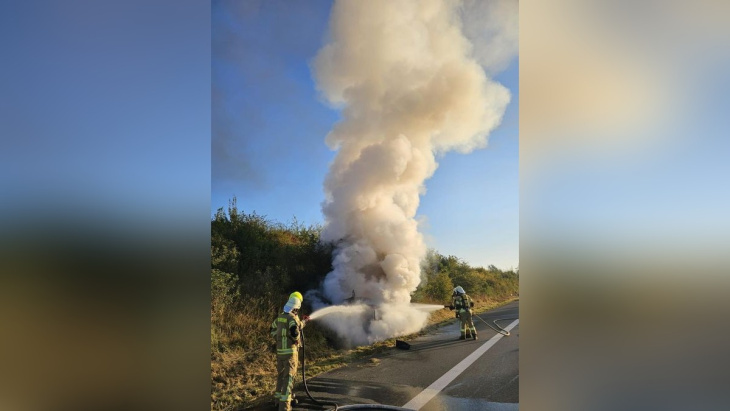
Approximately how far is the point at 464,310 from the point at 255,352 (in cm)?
299

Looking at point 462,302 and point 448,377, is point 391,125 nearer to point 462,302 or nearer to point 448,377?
point 462,302

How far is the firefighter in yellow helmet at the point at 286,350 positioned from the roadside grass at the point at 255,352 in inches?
16.7

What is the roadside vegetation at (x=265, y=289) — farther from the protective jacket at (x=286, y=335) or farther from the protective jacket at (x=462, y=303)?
the protective jacket at (x=286, y=335)

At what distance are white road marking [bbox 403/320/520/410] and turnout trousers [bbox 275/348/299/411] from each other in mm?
1441

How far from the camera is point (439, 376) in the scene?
484 centimetres

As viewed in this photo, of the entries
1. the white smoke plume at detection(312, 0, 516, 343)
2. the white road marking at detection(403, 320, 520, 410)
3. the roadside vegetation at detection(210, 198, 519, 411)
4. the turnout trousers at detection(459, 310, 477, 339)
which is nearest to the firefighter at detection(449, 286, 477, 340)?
the turnout trousers at detection(459, 310, 477, 339)

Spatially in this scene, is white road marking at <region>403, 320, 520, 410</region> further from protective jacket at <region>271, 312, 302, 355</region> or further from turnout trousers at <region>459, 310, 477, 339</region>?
protective jacket at <region>271, 312, 302, 355</region>

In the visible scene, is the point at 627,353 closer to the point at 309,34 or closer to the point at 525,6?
the point at 525,6

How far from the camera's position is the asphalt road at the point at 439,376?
4.64 m

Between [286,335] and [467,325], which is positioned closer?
[286,335]

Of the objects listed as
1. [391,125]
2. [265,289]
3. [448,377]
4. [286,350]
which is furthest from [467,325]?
[391,125]

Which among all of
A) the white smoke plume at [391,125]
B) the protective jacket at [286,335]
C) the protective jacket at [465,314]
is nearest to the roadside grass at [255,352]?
the protective jacket at [465,314]

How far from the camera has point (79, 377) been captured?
4008 millimetres

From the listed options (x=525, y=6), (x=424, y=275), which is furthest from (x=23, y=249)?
(x=525, y=6)
